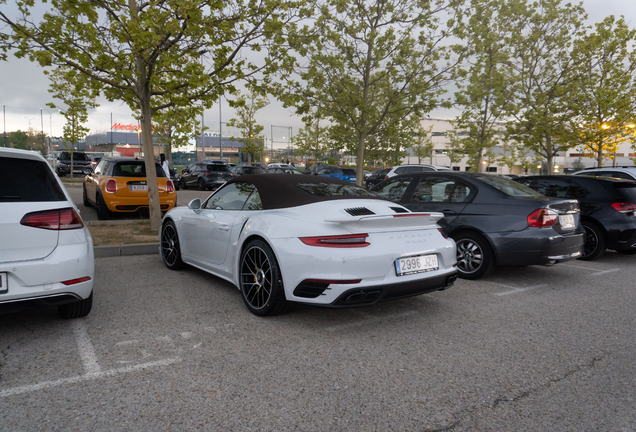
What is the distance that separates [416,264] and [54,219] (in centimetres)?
298

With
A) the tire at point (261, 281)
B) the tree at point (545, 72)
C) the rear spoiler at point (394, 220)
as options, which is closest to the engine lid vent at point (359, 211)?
the rear spoiler at point (394, 220)

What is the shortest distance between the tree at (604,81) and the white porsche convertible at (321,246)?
16.3 meters

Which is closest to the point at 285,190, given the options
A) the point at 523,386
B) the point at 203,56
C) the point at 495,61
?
the point at 523,386

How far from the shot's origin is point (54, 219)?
3.33m

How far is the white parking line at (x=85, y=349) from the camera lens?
2910 millimetres

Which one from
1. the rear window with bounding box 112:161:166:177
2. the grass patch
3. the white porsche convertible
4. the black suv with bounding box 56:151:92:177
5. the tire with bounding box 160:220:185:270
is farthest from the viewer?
A: the black suv with bounding box 56:151:92:177

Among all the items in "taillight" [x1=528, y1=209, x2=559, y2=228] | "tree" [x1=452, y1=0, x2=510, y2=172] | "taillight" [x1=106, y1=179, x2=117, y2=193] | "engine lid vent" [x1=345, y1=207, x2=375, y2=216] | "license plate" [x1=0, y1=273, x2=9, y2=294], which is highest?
"tree" [x1=452, y1=0, x2=510, y2=172]

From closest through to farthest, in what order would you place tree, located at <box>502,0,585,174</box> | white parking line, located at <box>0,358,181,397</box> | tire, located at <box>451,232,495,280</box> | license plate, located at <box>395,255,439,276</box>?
white parking line, located at <box>0,358,181,397</box> → license plate, located at <box>395,255,439,276</box> → tire, located at <box>451,232,495,280</box> → tree, located at <box>502,0,585,174</box>

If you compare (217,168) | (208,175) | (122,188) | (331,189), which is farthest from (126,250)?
(217,168)

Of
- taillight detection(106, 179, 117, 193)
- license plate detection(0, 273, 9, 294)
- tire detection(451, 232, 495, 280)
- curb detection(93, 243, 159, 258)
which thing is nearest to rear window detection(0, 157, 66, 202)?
license plate detection(0, 273, 9, 294)

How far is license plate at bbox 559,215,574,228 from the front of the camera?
17.8ft

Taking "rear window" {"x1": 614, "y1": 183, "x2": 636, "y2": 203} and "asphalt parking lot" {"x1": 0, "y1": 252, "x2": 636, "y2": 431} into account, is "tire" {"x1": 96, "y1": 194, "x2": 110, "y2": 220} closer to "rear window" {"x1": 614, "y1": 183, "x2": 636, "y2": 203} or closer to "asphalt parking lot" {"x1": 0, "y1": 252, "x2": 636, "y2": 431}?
"asphalt parking lot" {"x1": 0, "y1": 252, "x2": 636, "y2": 431}

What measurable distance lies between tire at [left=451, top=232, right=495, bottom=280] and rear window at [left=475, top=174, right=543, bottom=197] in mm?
735

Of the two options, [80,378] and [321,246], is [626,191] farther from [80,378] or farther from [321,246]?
[80,378]
